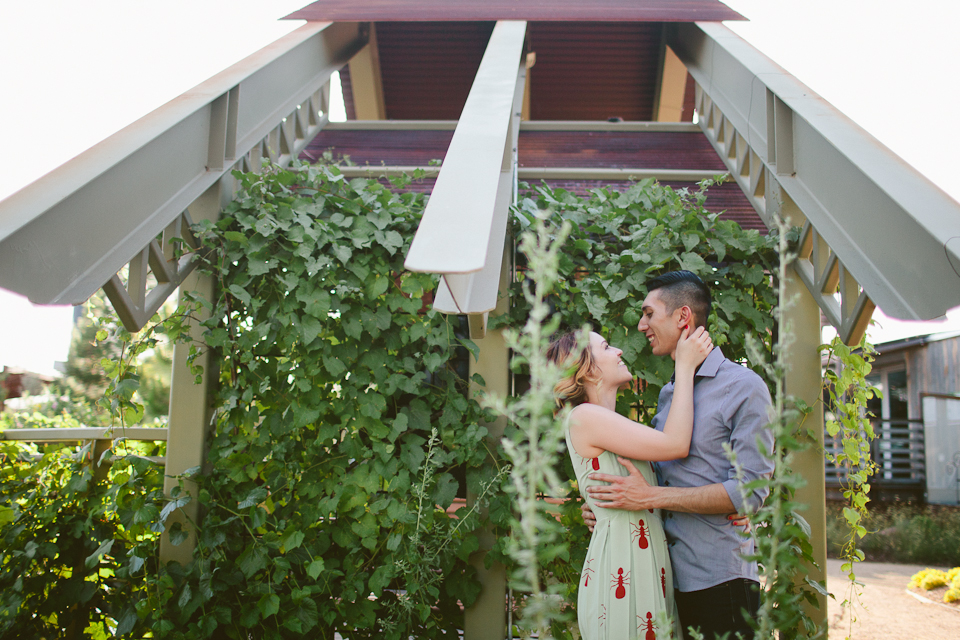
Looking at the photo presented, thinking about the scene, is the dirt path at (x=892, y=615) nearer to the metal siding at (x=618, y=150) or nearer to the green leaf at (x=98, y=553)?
the metal siding at (x=618, y=150)

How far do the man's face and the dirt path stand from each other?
2.69 meters

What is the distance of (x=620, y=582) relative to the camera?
1.60 metres

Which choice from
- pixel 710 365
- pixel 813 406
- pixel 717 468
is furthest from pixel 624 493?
pixel 813 406

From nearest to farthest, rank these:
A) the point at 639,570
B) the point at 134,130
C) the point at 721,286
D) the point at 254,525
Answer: the point at 639,570 < the point at 134,130 < the point at 254,525 < the point at 721,286

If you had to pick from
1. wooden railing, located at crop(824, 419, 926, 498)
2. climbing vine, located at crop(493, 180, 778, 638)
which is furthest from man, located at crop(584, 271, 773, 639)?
wooden railing, located at crop(824, 419, 926, 498)

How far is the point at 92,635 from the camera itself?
2.74m

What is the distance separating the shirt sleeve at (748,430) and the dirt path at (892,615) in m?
2.65

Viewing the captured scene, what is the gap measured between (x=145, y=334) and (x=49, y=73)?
9.64 m

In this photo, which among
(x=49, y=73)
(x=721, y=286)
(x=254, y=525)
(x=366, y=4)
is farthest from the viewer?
(x=49, y=73)

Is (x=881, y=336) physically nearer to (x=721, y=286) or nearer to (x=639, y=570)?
(x=721, y=286)

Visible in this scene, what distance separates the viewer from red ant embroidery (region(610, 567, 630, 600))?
1585 mm

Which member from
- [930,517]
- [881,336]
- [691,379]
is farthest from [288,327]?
[930,517]

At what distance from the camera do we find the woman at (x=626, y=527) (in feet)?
5.17

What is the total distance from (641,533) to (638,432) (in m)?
0.30
